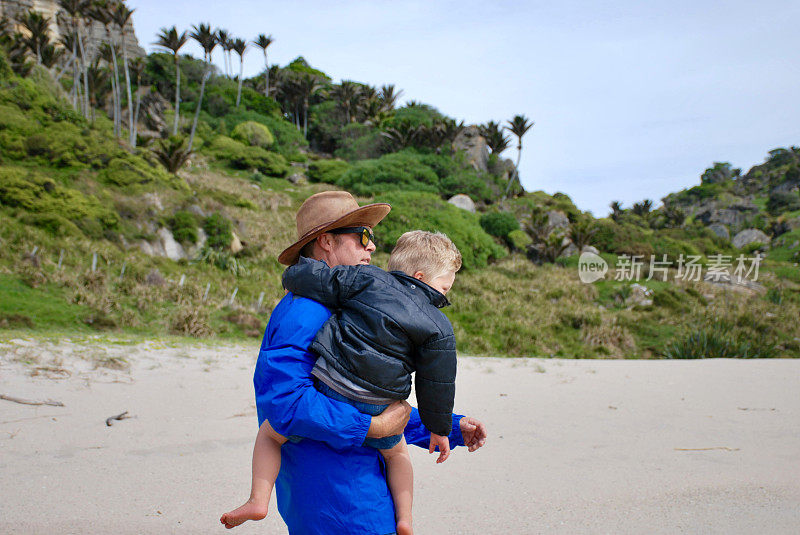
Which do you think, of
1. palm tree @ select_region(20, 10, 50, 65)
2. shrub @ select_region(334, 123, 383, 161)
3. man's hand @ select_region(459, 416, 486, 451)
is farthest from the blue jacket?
palm tree @ select_region(20, 10, 50, 65)

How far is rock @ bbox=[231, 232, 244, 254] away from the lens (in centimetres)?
1780

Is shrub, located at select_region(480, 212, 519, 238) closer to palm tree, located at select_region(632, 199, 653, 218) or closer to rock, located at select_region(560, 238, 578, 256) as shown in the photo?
rock, located at select_region(560, 238, 578, 256)

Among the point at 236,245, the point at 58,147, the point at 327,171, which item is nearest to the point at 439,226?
the point at 236,245

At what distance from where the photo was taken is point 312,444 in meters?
1.56

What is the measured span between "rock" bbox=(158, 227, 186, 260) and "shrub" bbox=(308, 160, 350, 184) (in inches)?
768

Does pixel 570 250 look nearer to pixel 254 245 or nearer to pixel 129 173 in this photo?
pixel 254 245

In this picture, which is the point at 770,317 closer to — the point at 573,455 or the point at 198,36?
the point at 573,455

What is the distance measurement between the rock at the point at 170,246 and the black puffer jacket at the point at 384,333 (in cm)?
1612

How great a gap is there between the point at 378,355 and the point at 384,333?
0.06 meters

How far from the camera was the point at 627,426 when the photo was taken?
17.4 ft

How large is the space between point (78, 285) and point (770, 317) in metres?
19.8

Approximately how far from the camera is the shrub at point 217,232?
17.4 m

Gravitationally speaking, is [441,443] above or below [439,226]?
Result: below

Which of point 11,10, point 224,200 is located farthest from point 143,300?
point 11,10
